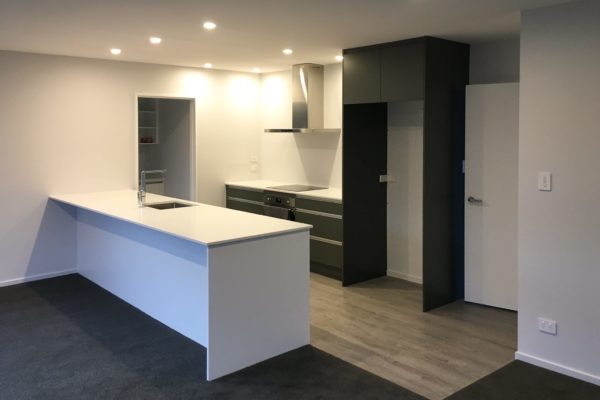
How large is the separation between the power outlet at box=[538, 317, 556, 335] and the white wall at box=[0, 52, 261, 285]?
4.45 m

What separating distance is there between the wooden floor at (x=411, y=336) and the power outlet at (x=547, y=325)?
319 mm

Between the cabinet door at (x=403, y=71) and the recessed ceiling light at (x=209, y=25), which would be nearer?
the recessed ceiling light at (x=209, y=25)

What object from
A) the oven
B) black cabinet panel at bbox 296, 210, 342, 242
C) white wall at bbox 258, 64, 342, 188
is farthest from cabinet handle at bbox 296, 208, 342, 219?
white wall at bbox 258, 64, 342, 188

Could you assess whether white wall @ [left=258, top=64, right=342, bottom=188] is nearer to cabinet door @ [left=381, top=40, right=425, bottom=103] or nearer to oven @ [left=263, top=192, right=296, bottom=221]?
oven @ [left=263, top=192, right=296, bottom=221]

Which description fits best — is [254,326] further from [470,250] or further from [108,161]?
[108,161]

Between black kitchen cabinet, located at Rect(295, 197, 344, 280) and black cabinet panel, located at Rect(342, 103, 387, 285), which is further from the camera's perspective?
black kitchen cabinet, located at Rect(295, 197, 344, 280)

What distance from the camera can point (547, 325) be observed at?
11.3ft

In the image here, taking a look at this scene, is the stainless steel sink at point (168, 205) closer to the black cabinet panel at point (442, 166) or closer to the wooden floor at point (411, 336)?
the wooden floor at point (411, 336)

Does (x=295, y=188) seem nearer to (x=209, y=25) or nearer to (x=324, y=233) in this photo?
(x=324, y=233)

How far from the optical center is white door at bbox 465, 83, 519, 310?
4453mm

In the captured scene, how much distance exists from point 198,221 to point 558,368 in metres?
2.65

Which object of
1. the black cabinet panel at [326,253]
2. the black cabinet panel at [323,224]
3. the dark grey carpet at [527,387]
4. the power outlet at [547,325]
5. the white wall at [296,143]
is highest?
the white wall at [296,143]

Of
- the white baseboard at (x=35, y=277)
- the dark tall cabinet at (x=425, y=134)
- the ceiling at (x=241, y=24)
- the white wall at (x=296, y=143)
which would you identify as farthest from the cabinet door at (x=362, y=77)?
the white baseboard at (x=35, y=277)

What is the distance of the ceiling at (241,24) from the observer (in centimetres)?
334
